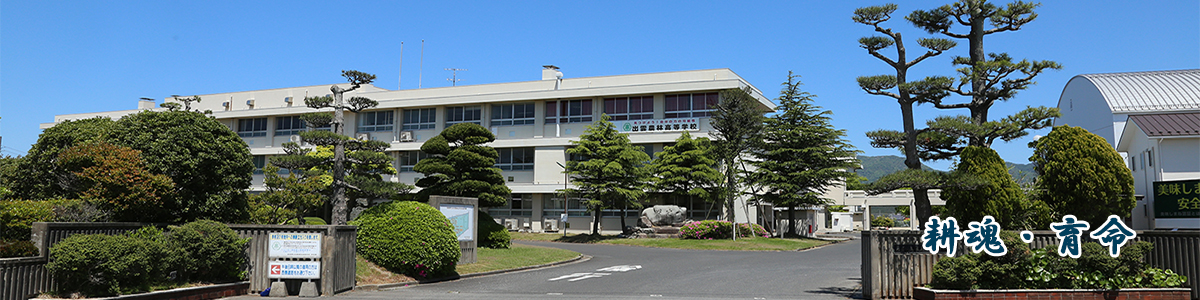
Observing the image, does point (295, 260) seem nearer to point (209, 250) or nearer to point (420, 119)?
point (209, 250)

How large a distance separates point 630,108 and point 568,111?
3689 millimetres

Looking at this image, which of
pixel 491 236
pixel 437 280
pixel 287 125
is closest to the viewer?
pixel 437 280

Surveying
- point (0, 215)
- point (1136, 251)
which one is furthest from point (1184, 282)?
point (0, 215)

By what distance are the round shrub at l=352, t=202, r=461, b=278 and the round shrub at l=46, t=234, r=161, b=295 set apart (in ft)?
15.1

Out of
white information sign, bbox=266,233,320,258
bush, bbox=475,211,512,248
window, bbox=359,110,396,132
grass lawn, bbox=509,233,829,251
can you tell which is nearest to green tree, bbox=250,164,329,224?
bush, bbox=475,211,512,248

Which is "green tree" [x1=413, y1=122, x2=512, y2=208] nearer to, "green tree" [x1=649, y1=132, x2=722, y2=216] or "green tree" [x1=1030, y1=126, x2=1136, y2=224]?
"green tree" [x1=649, y1=132, x2=722, y2=216]

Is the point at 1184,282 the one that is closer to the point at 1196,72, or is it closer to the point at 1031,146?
the point at 1031,146

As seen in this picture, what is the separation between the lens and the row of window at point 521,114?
124ft

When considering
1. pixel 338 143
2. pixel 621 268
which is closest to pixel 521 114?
pixel 621 268

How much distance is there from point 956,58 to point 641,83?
2573 centimetres

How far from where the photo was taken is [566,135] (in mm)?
40281

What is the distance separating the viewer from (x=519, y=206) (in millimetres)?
41812

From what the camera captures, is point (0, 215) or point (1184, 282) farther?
point (0, 215)

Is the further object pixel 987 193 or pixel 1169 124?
pixel 1169 124
